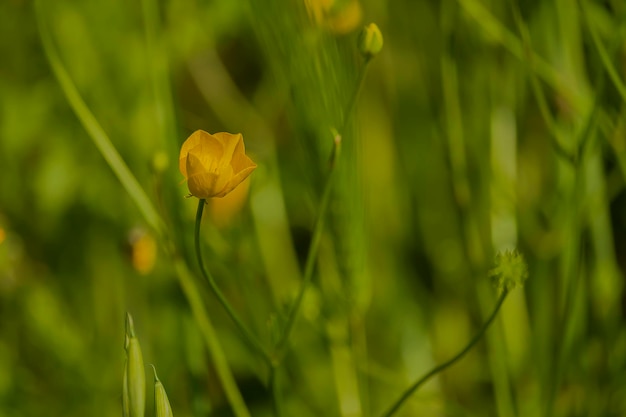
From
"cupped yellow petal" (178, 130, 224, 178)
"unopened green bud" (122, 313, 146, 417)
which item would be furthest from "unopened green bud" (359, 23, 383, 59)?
"unopened green bud" (122, 313, 146, 417)

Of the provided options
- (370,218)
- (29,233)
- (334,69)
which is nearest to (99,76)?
(29,233)

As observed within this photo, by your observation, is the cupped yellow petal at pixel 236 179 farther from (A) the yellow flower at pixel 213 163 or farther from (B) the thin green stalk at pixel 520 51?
(B) the thin green stalk at pixel 520 51

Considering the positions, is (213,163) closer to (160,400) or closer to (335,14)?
(160,400)

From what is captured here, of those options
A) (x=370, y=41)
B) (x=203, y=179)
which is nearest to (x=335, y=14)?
(x=370, y=41)

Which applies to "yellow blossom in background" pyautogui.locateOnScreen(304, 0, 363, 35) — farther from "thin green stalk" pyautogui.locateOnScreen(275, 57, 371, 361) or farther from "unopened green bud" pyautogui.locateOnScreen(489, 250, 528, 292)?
"unopened green bud" pyautogui.locateOnScreen(489, 250, 528, 292)

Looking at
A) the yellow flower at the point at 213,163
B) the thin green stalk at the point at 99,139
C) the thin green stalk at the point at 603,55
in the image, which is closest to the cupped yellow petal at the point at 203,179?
the yellow flower at the point at 213,163

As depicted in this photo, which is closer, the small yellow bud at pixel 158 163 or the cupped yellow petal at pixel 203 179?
the cupped yellow petal at pixel 203 179

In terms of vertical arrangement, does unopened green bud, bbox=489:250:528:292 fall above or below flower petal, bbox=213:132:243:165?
below
